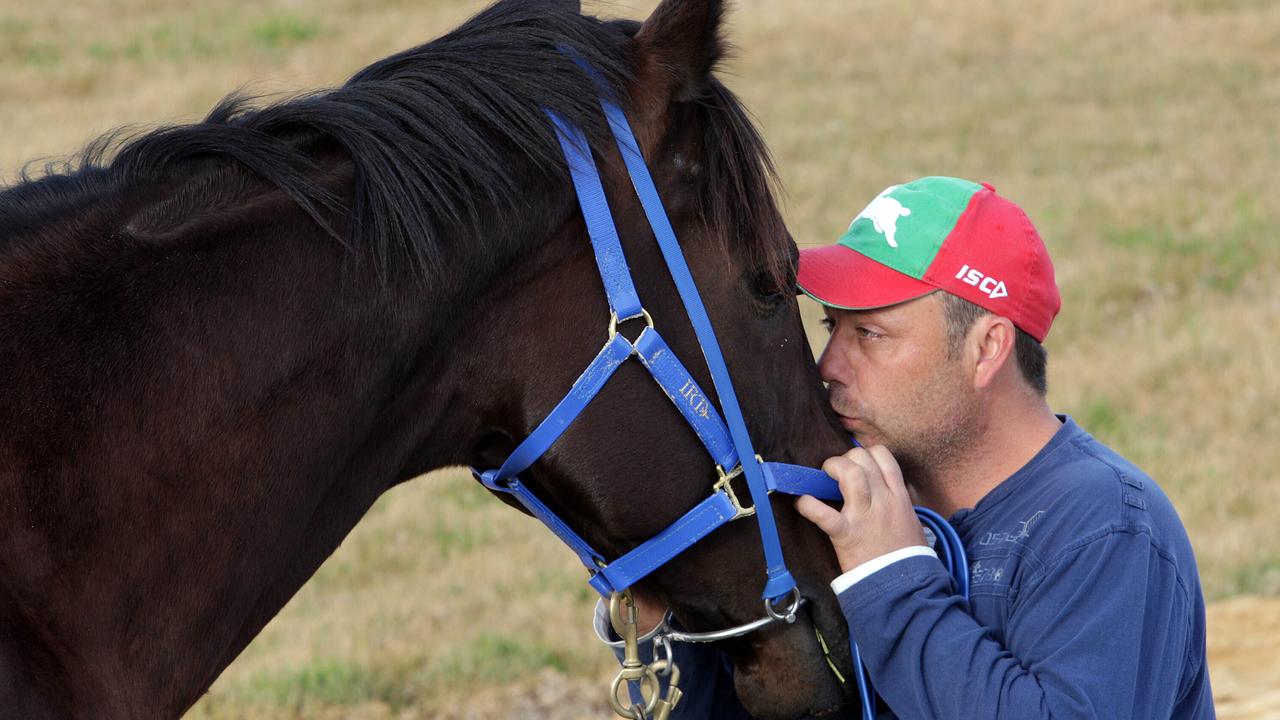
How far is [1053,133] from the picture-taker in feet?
47.1

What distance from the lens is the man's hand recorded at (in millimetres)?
2406

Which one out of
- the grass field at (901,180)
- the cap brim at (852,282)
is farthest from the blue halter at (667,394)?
the grass field at (901,180)

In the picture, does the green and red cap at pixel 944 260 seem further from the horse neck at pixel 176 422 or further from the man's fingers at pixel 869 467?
the horse neck at pixel 176 422

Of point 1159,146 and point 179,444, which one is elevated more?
point 179,444

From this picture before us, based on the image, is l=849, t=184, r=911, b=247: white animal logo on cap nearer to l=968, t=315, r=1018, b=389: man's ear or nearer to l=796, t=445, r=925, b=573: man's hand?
l=968, t=315, r=1018, b=389: man's ear

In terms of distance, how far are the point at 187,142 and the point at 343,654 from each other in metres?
3.76

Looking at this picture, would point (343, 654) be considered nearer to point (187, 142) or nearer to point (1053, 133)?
point (187, 142)

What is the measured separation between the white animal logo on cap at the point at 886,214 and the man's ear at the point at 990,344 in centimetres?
24

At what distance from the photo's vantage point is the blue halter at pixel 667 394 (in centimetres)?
219

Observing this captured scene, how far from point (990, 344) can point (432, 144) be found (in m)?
1.19

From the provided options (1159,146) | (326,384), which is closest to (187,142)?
(326,384)

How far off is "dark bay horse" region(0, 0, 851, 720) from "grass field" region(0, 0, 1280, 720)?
42cm

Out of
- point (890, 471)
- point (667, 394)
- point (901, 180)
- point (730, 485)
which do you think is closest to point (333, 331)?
point (667, 394)

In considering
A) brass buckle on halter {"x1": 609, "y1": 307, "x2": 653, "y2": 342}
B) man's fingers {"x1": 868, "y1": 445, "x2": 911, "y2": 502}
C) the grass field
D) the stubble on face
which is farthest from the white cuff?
the grass field
